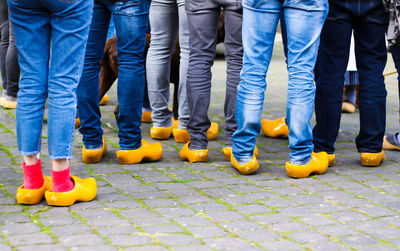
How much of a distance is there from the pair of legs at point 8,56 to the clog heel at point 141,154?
85.4 inches

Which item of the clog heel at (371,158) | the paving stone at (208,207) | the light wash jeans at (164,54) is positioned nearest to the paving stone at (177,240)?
the paving stone at (208,207)

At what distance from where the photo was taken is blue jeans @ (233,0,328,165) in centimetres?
407

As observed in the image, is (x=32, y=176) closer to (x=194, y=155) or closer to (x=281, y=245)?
(x=194, y=155)

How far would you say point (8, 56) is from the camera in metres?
6.10

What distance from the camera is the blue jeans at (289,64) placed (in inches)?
Answer: 160

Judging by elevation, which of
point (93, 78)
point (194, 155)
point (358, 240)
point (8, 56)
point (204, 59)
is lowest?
point (194, 155)

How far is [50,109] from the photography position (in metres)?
3.55

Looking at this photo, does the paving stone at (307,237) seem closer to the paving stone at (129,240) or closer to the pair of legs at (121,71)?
the paving stone at (129,240)

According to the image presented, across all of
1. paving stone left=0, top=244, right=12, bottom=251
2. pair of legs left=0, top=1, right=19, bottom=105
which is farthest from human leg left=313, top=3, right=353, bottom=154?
pair of legs left=0, top=1, right=19, bottom=105

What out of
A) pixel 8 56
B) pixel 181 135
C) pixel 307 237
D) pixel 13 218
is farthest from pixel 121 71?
pixel 8 56

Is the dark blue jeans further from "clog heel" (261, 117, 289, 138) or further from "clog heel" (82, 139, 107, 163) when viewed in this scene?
"clog heel" (82, 139, 107, 163)

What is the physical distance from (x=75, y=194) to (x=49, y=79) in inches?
26.2

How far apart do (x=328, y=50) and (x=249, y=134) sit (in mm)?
825

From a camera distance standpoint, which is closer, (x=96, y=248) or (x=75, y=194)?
(x=96, y=248)
